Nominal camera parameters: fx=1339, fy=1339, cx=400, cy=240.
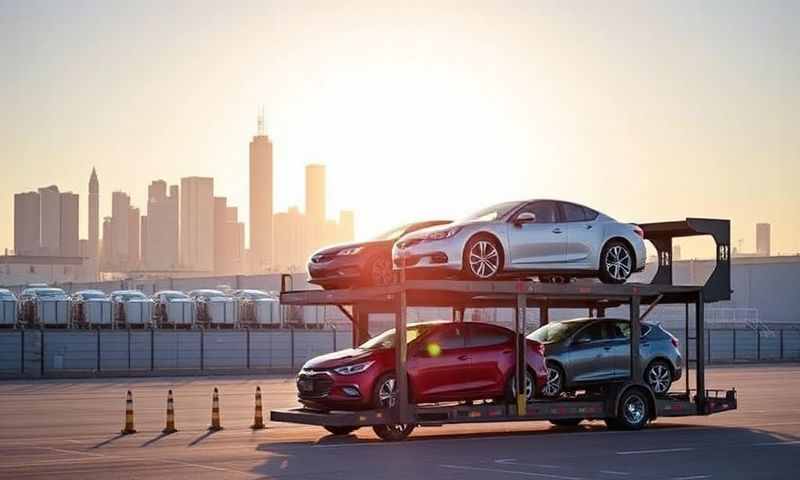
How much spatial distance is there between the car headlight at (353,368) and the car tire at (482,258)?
7.39 feet

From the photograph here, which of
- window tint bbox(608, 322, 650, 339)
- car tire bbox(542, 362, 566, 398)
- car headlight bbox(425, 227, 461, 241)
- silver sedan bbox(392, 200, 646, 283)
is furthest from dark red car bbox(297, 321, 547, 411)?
window tint bbox(608, 322, 650, 339)

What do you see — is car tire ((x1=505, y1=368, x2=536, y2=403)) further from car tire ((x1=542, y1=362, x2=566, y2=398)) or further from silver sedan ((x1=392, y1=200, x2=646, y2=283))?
silver sedan ((x1=392, y1=200, x2=646, y2=283))

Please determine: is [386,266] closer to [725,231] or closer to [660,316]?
[725,231]

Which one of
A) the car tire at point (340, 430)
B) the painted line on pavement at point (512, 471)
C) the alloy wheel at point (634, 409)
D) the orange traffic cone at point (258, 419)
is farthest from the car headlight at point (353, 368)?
the alloy wheel at point (634, 409)

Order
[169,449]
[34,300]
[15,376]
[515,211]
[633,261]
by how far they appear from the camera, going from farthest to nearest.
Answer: [34,300] < [15,376] < [633,261] < [515,211] < [169,449]

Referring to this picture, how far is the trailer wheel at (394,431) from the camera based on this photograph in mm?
21516

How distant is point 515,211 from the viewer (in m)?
22.6

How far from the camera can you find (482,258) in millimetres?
22109

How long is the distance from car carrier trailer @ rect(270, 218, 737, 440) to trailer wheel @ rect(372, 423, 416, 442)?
2 centimetres

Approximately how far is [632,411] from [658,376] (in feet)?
4.81

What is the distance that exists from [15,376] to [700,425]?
1214 inches

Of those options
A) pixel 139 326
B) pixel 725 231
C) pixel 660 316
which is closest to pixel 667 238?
pixel 725 231

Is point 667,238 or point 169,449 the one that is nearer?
point 169,449

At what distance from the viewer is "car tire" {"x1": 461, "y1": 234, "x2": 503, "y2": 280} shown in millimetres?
21969
